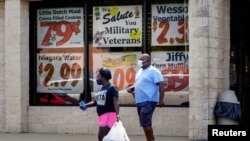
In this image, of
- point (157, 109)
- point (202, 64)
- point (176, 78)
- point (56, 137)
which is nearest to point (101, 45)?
point (176, 78)

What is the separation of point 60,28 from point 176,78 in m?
3.35

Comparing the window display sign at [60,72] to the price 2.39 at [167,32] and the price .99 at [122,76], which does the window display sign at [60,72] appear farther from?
the price 2.39 at [167,32]

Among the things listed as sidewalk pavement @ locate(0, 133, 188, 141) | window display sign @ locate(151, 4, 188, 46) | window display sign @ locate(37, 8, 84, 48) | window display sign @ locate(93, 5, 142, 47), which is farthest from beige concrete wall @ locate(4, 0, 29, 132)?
window display sign @ locate(151, 4, 188, 46)

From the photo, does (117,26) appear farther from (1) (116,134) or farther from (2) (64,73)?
(1) (116,134)

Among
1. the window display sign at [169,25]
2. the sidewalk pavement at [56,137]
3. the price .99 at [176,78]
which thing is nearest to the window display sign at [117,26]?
the window display sign at [169,25]

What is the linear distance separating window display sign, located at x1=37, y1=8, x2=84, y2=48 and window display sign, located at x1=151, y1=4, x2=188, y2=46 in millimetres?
1946

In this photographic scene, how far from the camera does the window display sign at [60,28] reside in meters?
13.9

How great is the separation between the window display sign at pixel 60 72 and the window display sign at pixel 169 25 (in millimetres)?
2078

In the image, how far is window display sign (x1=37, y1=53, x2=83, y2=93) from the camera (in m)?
13.9

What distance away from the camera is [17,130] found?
13.6m

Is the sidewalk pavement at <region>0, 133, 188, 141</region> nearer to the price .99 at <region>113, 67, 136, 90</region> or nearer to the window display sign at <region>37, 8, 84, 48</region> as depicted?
the price .99 at <region>113, 67, 136, 90</region>

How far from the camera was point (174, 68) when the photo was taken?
43.5ft

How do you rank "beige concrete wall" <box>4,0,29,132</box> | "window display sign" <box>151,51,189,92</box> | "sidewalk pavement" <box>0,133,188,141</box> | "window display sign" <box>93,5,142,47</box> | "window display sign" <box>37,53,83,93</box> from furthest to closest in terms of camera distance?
1. "window display sign" <box>37,53,83,93</box>
2. "beige concrete wall" <box>4,0,29,132</box>
3. "window display sign" <box>93,5,142,47</box>
4. "window display sign" <box>151,51,189,92</box>
5. "sidewalk pavement" <box>0,133,188,141</box>

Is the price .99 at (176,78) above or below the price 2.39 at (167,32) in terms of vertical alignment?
below
